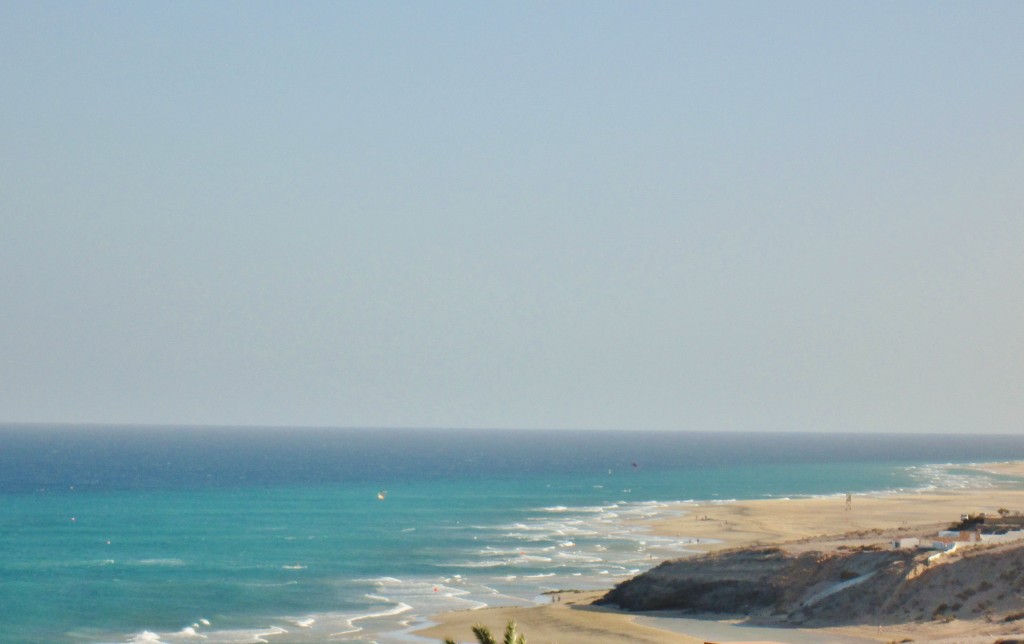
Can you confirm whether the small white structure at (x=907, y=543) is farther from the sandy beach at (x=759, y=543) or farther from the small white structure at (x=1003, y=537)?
the sandy beach at (x=759, y=543)

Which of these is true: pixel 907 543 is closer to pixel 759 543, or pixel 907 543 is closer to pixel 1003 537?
pixel 1003 537

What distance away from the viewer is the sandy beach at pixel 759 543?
1945 inches

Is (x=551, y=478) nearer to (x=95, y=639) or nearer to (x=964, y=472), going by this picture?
(x=964, y=472)

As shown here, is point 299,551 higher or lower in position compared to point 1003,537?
lower

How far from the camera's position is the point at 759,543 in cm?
7681

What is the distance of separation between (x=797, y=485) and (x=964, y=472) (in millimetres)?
47132

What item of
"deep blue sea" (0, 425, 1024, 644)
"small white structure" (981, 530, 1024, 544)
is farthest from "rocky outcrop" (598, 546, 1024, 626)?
"deep blue sea" (0, 425, 1024, 644)

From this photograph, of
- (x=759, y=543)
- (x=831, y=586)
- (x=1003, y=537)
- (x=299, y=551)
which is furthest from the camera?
(x=299, y=551)

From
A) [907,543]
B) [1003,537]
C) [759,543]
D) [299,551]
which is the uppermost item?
[1003,537]

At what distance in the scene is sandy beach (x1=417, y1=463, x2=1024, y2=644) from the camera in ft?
162

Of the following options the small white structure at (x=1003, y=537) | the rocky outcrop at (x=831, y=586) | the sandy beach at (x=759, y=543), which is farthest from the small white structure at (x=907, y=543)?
the sandy beach at (x=759, y=543)

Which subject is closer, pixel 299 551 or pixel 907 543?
pixel 907 543

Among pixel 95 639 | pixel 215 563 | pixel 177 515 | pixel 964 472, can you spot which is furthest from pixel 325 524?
pixel 964 472

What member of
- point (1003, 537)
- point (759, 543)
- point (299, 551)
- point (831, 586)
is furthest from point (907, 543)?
point (299, 551)
